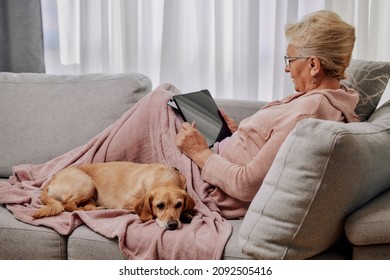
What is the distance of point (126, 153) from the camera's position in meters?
2.56

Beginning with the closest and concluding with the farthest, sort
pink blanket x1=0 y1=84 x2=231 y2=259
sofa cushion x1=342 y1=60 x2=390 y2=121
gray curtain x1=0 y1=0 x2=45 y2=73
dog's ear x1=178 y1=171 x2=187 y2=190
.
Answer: pink blanket x1=0 y1=84 x2=231 y2=259, dog's ear x1=178 y1=171 x2=187 y2=190, sofa cushion x1=342 y1=60 x2=390 y2=121, gray curtain x1=0 y1=0 x2=45 y2=73

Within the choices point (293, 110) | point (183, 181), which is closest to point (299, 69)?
point (293, 110)

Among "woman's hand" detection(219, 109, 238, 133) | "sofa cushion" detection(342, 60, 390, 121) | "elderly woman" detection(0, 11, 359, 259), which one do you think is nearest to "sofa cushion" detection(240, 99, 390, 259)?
"elderly woman" detection(0, 11, 359, 259)

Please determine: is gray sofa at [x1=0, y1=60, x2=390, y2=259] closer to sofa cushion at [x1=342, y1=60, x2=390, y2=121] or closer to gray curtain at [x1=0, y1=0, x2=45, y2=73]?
sofa cushion at [x1=342, y1=60, x2=390, y2=121]

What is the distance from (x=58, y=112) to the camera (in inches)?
110

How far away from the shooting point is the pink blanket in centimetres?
196

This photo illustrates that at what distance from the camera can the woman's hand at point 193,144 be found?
232 centimetres

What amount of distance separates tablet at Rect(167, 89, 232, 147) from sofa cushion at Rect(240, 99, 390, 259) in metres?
0.64

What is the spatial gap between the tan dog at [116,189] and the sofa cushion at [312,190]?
0.39 metres

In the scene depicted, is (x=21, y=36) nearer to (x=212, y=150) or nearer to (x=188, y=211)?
(x=212, y=150)

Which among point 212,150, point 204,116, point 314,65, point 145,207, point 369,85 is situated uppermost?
point 314,65

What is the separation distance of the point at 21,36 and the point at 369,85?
77.1 inches

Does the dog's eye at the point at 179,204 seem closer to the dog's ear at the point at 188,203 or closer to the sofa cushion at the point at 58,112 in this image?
the dog's ear at the point at 188,203

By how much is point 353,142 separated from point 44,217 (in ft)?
3.64
